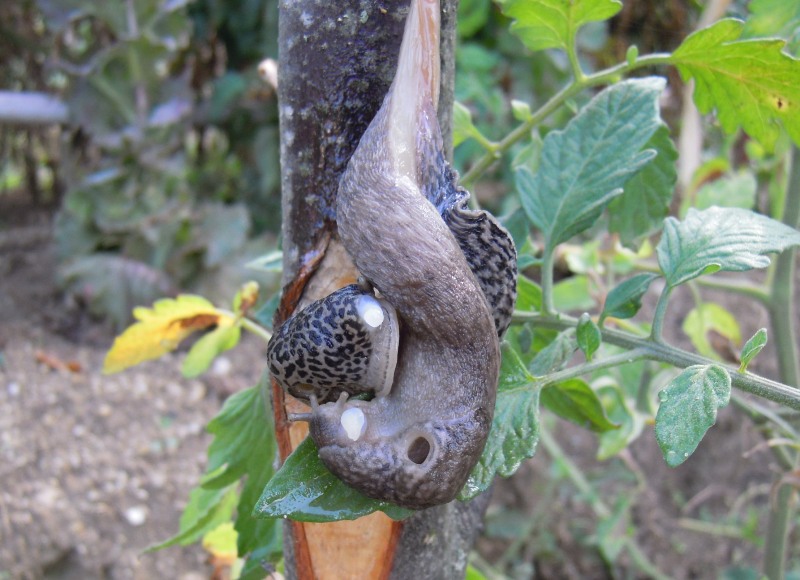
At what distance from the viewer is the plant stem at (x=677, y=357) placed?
1.59 feet

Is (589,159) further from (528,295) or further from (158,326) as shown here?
(158,326)

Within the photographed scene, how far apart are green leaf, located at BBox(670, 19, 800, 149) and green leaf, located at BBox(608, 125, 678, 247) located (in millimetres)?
57

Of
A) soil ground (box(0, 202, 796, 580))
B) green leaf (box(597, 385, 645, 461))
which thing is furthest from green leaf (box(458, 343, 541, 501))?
soil ground (box(0, 202, 796, 580))

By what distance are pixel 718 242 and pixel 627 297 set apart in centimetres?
8

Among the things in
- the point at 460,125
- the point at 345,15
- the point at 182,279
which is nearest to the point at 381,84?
the point at 345,15

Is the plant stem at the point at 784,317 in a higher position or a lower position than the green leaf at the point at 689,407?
lower

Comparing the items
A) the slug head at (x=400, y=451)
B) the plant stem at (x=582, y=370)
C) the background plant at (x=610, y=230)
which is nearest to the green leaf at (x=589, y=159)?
the background plant at (x=610, y=230)

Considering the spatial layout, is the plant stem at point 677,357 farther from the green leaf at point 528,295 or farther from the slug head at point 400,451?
the slug head at point 400,451

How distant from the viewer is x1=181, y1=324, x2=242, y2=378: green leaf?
30.1 inches

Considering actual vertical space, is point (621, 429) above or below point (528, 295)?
below

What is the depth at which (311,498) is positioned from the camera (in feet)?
1.49

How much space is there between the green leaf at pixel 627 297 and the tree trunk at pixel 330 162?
0.18 metres

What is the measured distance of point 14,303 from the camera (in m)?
1.93

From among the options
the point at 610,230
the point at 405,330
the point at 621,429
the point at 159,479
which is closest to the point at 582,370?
the point at 405,330
